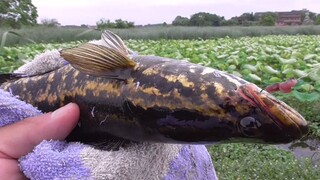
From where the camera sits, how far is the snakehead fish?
0.95m

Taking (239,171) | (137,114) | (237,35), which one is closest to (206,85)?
(137,114)

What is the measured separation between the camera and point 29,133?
1.10m

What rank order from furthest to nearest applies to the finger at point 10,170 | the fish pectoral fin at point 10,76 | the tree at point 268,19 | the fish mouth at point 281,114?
the tree at point 268,19 → the fish pectoral fin at point 10,76 → the finger at point 10,170 → the fish mouth at point 281,114

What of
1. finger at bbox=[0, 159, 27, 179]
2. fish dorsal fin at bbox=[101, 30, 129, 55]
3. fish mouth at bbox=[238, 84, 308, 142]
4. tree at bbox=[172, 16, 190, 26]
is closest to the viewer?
fish mouth at bbox=[238, 84, 308, 142]

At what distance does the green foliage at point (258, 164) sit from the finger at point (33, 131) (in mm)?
2404

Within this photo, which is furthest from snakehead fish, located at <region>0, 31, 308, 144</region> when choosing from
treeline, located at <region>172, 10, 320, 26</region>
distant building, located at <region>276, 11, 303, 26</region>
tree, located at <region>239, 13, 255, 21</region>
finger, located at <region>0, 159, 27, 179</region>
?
distant building, located at <region>276, 11, 303, 26</region>

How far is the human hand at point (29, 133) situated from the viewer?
108 cm

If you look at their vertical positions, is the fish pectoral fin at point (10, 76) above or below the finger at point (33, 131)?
above

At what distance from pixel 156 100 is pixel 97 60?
16 cm

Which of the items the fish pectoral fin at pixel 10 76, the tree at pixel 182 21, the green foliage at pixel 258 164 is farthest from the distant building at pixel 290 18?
the fish pectoral fin at pixel 10 76

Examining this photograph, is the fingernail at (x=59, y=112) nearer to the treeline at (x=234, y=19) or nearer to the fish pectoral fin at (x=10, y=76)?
the fish pectoral fin at (x=10, y=76)

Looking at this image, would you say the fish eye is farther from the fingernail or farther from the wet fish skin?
the fingernail

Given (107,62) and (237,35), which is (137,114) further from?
(237,35)

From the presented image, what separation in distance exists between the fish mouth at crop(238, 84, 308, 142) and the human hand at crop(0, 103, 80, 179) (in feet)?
1.29
